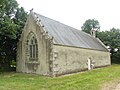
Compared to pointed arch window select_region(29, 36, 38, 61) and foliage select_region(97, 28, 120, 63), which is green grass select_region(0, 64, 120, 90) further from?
foliage select_region(97, 28, 120, 63)

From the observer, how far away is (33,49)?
78.9 feet

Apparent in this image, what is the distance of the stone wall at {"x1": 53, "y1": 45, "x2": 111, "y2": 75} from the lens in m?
22.3

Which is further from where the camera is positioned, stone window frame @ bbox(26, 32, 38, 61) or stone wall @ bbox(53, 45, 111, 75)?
stone window frame @ bbox(26, 32, 38, 61)

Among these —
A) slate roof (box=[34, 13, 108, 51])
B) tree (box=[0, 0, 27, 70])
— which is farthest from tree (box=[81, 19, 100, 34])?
tree (box=[0, 0, 27, 70])

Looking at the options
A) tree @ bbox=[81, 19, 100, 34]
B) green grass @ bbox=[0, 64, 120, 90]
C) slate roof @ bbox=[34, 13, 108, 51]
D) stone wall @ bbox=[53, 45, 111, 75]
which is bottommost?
green grass @ bbox=[0, 64, 120, 90]

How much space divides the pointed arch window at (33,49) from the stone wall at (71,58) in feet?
9.30

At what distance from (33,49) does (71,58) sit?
5185 mm

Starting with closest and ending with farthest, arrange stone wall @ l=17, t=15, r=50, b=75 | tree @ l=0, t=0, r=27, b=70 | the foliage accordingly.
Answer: stone wall @ l=17, t=15, r=50, b=75, tree @ l=0, t=0, r=27, b=70, the foliage

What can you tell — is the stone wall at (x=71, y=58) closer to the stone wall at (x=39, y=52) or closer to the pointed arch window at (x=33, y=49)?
the stone wall at (x=39, y=52)

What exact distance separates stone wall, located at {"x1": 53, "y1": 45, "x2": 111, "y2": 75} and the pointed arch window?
2835 mm

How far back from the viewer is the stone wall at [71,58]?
73.2 ft

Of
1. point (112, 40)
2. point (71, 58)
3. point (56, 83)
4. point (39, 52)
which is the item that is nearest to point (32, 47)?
point (39, 52)

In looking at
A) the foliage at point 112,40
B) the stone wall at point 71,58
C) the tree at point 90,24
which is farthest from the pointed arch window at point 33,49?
the tree at point 90,24

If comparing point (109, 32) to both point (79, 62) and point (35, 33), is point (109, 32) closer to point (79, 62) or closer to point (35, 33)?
point (79, 62)
